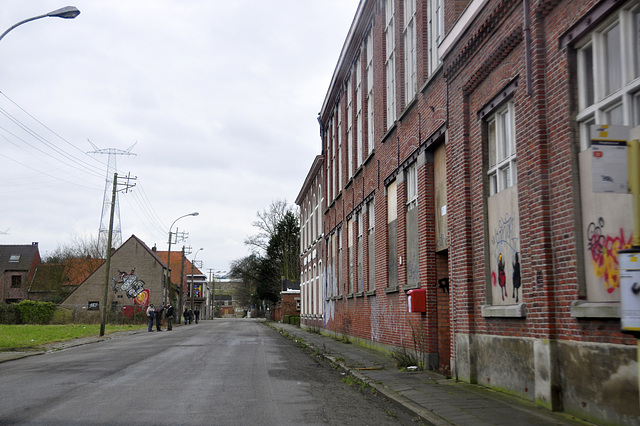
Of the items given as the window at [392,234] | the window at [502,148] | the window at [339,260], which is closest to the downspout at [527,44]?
the window at [502,148]

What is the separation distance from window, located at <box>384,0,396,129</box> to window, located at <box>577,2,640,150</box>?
31.9 feet

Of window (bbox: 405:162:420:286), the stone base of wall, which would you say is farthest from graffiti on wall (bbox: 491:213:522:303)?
window (bbox: 405:162:420:286)

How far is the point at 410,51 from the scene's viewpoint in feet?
50.3

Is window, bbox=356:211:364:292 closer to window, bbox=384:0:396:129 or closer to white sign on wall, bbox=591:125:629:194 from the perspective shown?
window, bbox=384:0:396:129

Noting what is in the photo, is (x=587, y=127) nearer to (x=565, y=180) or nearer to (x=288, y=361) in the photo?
(x=565, y=180)

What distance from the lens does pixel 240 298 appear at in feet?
410

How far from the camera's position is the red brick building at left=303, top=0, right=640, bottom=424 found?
21.8 feet

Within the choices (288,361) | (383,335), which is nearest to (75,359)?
(288,361)

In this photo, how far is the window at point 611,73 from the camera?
20.8 ft

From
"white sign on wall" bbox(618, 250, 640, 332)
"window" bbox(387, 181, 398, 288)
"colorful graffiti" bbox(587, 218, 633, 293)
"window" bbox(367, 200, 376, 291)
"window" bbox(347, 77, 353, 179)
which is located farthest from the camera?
"window" bbox(347, 77, 353, 179)

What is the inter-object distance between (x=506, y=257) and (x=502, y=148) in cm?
166

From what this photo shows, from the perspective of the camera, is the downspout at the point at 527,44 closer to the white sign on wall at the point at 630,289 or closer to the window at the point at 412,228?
Result: the white sign on wall at the point at 630,289

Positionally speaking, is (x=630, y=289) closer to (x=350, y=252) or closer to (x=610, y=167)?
(x=610, y=167)

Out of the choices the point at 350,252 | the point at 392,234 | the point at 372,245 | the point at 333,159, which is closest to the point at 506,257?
the point at 392,234
